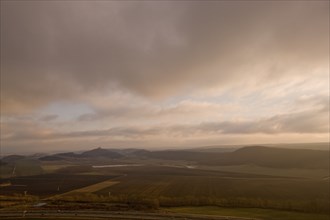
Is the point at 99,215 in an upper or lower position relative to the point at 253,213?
upper

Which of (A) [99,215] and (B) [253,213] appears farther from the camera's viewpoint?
(B) [253,213]

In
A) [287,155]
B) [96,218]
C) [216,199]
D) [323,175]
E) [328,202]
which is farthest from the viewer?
[287,155]

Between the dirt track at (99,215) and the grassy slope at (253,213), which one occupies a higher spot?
the dirt track at (99,215)

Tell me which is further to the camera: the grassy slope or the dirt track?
the grassy slope

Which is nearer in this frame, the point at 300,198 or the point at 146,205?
the point at 146,205

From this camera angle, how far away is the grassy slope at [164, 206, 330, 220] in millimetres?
61750

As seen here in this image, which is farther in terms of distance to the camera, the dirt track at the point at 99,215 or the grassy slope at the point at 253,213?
the grassy slope at the point at 253,213

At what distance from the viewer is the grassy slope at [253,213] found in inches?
2431

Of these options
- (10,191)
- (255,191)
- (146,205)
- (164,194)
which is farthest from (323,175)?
(10,191)

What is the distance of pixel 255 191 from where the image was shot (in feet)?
317

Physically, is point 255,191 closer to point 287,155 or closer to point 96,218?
point 96,218

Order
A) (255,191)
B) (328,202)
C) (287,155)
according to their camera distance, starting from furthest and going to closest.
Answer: (287,155), (255,191), (328,202)

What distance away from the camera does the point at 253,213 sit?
66188 mm

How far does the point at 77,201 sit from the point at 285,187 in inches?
2454
